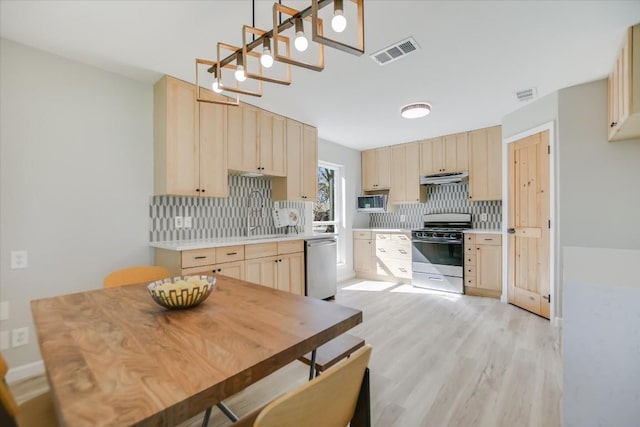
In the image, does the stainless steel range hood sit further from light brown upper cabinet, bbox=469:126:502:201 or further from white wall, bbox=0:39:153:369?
white wall, bbox=0:39:153:369

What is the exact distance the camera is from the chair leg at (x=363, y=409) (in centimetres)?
97

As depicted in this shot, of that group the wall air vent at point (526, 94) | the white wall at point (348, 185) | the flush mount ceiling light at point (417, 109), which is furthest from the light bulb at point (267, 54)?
the white wall at point (348, 185)

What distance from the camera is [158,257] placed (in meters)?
2.80

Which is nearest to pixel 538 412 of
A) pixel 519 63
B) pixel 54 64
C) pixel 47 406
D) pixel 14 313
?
pixel 47 406

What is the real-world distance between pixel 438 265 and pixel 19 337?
15.2ft

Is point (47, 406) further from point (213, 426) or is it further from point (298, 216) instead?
point (298, 216)

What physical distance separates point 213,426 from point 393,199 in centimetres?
438

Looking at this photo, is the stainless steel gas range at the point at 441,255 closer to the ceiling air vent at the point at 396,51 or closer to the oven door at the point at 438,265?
the oven door at the point at 438,265

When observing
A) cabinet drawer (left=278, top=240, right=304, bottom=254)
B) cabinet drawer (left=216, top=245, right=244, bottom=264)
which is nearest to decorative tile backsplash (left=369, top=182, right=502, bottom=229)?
cabinet drawer (left=278, top=240, right=304, bottom=254)

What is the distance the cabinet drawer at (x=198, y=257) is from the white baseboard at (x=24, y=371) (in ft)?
4.08

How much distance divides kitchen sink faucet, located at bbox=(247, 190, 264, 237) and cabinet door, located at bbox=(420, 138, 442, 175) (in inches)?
111

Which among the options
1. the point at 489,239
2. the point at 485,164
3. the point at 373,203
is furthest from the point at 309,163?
the point at 489,239

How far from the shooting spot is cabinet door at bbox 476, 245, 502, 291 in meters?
3.97

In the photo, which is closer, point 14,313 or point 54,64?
point 14,313
